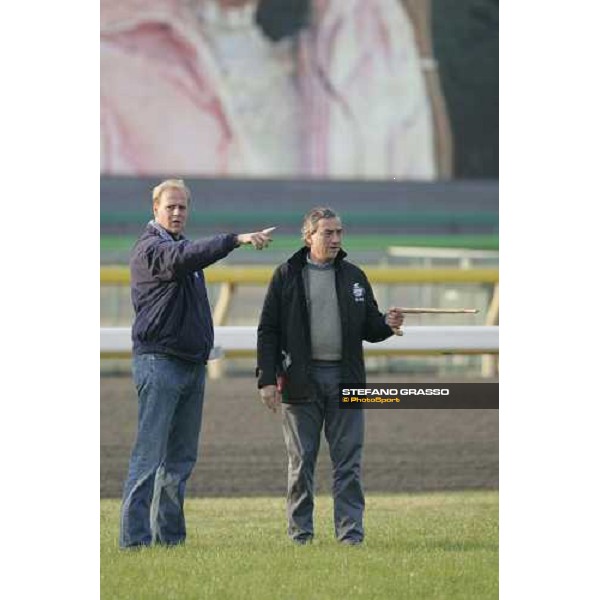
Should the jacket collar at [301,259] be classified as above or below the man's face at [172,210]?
below

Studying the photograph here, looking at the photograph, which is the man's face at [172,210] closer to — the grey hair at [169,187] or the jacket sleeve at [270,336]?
the grey hair at [169,187]

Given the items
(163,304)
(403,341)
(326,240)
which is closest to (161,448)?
(163,304)

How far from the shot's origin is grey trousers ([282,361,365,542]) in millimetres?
8867

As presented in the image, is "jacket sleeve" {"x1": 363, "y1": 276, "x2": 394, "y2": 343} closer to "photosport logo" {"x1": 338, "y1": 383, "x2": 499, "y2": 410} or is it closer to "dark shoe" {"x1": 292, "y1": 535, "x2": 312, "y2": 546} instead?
"photosport logo" {"x1": 338, "y1": 383, "x2": 499, "y2": 410}

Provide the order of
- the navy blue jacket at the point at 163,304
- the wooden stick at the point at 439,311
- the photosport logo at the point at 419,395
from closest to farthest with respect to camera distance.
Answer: the navy blue jacket at the point at 163,304, the photosport logo at the point at 419,395, the wooden stick at the point at 439,311

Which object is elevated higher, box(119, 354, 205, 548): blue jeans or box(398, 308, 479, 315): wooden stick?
box(398, 308, 479, 315): wooden stick

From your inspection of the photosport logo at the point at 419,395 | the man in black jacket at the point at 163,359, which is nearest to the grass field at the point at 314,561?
the man in black jacket at the point at 163,359

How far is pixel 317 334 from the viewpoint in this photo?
883cm

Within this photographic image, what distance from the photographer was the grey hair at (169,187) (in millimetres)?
8766

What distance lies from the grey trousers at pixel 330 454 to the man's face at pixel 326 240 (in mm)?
419

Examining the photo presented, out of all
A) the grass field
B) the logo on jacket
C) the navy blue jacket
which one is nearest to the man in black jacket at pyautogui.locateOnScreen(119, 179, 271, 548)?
the navy blue jacket

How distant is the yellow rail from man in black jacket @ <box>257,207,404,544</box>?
0.47 meters
